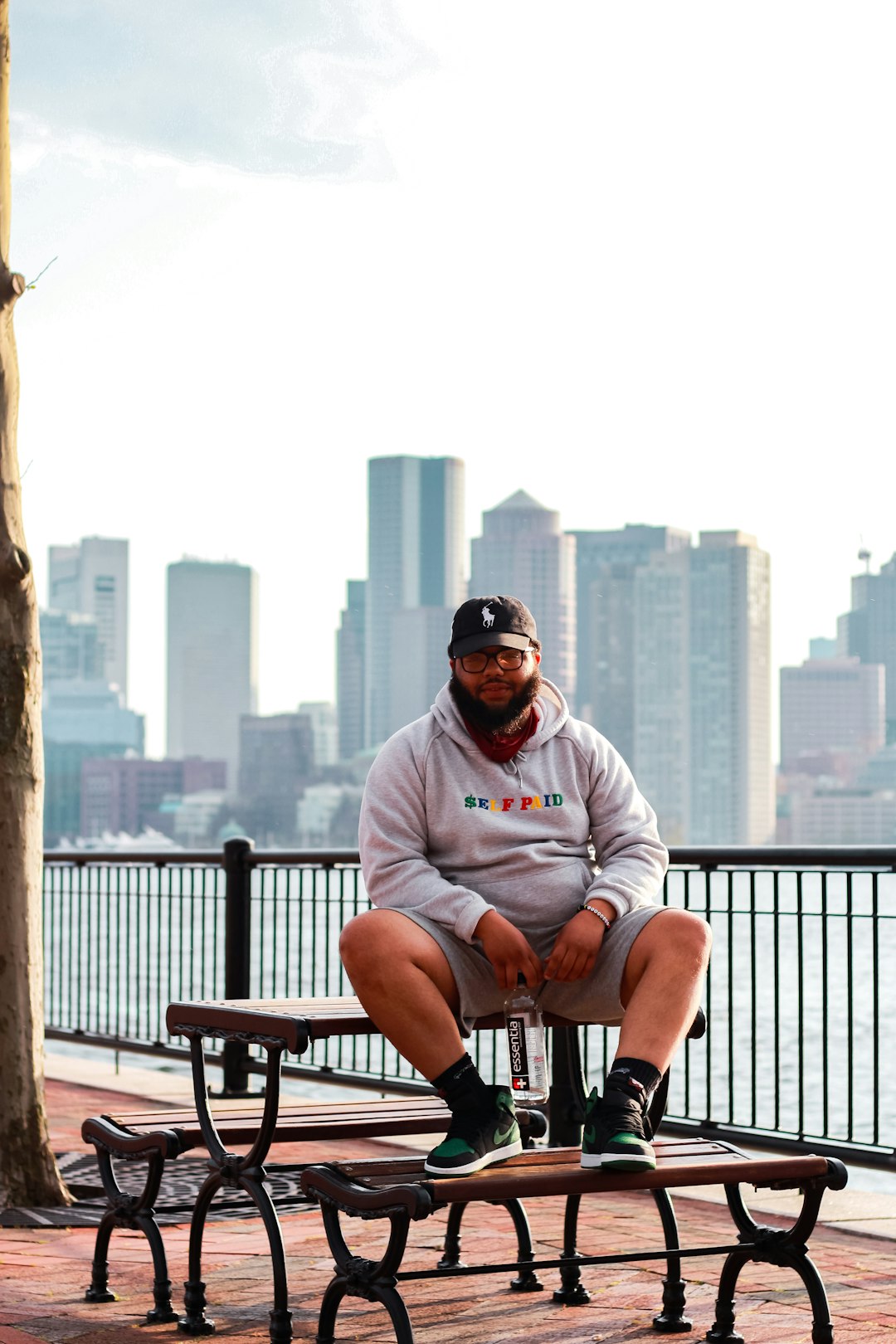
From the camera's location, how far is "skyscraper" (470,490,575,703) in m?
140

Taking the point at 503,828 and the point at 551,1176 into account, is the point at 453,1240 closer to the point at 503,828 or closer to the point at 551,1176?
the point at 503,828

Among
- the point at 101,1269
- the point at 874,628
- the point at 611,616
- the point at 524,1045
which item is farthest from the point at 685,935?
the point at 611,616

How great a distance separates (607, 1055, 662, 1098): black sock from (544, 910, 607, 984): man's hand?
0.29 metres

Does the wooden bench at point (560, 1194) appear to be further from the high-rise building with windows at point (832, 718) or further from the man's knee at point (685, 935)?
the high-rise building with windows at point (832, 718)

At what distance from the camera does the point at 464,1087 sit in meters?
3.40

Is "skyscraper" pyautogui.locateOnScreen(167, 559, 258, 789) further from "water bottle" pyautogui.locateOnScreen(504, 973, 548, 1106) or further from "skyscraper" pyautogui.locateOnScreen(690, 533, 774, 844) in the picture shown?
"water bottle" pyautogui.locateOnScreen(504, 973, 548, 1106)

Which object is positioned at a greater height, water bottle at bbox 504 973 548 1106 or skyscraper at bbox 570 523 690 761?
skyscraper at bbox 570 523 690 761

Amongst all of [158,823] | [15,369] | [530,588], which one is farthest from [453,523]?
[15,369]

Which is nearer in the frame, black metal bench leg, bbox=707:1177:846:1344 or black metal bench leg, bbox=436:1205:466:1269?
black metal bench leg, bbox=707:1177:846:1344

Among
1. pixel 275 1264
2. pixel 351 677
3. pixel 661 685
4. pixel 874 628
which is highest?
pixel 874 628

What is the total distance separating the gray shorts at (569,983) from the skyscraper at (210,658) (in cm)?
12778

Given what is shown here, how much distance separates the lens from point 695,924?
361 cm

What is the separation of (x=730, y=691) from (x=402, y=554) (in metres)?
38.8

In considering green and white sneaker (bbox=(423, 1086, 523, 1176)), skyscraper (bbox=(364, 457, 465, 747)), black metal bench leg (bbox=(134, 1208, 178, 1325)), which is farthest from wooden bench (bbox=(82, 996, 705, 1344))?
skyscraper (bbox=(364, 457, 465, 747))
